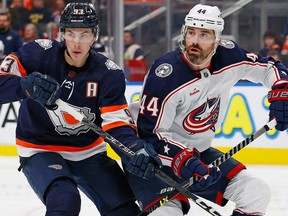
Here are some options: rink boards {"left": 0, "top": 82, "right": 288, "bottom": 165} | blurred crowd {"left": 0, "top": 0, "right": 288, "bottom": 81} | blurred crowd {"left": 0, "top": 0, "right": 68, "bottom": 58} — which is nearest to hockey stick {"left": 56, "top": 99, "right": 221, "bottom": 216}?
rink boards {"left": 0, "top": 82, "right": 288, "bottom": 165}

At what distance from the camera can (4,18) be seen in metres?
7.16

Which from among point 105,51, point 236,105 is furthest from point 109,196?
point 105,51

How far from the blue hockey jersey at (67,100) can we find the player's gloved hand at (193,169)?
0.72 feet

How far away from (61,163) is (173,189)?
0.48m

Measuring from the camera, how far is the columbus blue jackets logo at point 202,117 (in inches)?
138

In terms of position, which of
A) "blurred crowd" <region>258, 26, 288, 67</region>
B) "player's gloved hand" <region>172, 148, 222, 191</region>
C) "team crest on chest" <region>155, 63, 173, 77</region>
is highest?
"team crest on chest" <region>155, 63, 173, 77</region>

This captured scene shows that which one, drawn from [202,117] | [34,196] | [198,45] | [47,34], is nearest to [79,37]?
[198,45]

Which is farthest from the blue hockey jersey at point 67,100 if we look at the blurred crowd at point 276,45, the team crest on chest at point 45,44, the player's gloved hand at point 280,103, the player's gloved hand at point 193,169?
the blurred crowd at point 276,45

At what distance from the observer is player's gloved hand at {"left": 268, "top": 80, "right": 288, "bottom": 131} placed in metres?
3.44

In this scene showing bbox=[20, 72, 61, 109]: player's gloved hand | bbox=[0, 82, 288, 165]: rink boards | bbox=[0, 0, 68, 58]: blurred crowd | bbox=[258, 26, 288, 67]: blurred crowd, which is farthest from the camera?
bbox=[0, 0, 68, 58]: blurred crowd

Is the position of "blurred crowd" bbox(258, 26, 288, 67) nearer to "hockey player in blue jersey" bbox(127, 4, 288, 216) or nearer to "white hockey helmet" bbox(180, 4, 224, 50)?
"hockey player in blue jersey" bbox(127, 4, 288, 216)

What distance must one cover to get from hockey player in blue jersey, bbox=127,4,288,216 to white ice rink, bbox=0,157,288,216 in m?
1.12

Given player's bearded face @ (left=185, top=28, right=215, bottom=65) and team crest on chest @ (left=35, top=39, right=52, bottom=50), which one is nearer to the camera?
player's bearded face @ (left=185, top=28, right=215, bottom=65)

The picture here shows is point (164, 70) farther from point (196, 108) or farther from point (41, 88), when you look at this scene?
point (41, 88)
